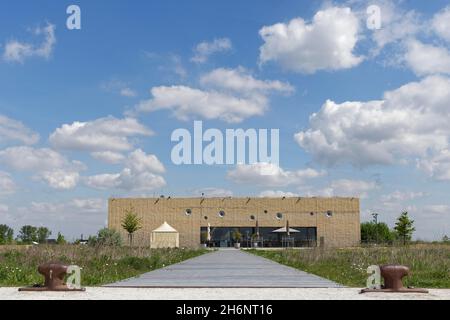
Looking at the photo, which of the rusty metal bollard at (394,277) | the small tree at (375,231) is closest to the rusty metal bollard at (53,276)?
the rusty metal bollard at (394,277)

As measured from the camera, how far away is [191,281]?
1775 centimetres

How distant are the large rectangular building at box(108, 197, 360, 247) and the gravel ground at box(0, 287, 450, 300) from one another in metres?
67.8

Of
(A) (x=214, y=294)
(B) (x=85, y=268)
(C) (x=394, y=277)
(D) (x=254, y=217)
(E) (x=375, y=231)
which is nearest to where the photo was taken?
(A) (x=214, y=294)

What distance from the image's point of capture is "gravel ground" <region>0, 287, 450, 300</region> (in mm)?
12859

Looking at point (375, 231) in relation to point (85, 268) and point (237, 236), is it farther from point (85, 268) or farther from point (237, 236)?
point (85, 268)

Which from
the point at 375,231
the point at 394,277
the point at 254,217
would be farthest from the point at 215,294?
the point at 375,231

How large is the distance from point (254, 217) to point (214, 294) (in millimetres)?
69688

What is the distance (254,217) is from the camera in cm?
8288

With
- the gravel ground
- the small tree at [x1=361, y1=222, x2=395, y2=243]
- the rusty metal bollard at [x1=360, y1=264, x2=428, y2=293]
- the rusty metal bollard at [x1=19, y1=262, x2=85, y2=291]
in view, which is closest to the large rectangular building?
the small tree at [x1=361, y1=222, x2=395, y2=243]

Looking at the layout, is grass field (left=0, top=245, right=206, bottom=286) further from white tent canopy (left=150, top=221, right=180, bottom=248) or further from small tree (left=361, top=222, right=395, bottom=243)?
small tree (left=361, top=222, right=395, bottom=243)

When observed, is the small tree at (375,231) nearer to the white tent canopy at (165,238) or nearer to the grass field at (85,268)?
the white tent canopy at (165,238)
